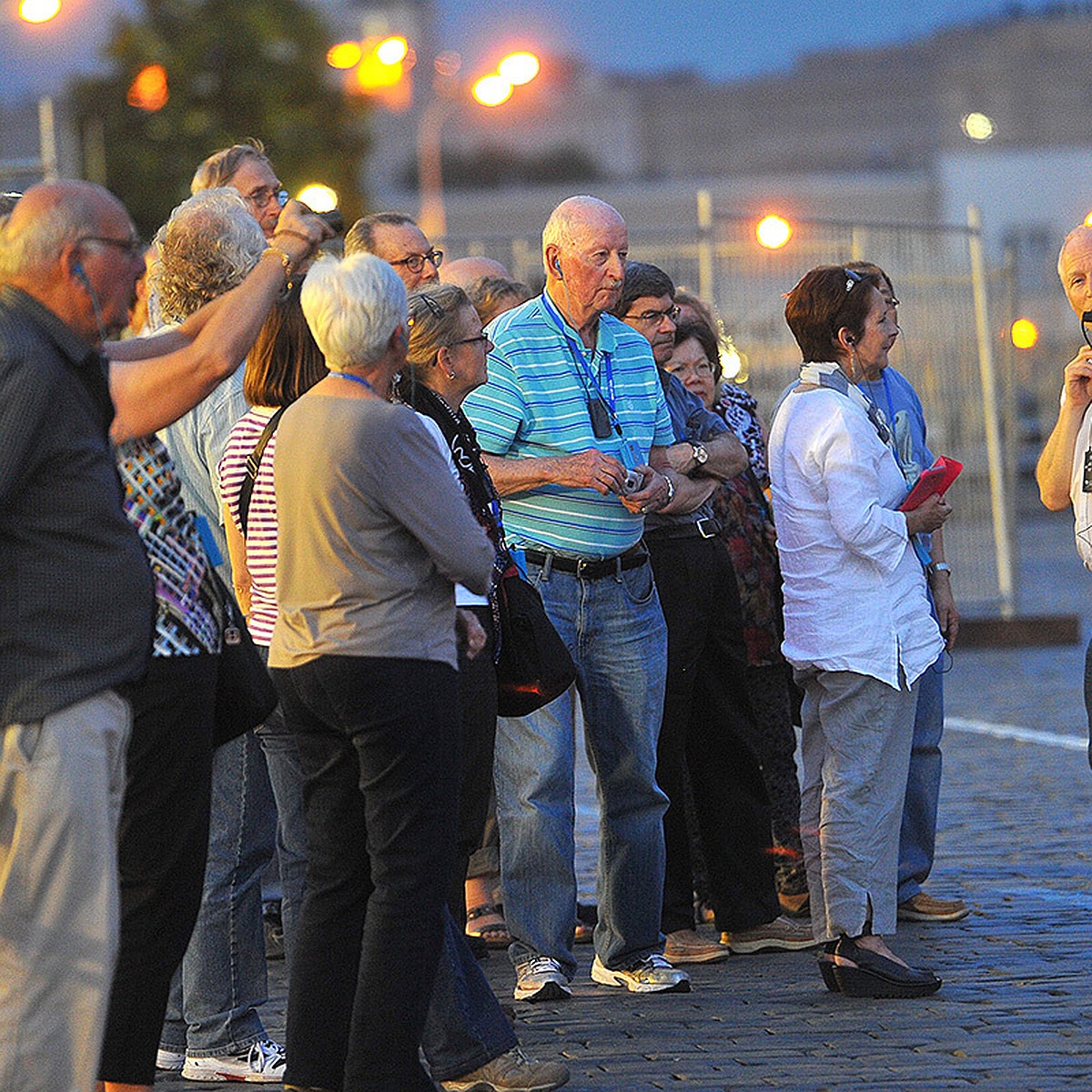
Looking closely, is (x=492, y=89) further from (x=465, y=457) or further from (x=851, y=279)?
(x=465, y=457)

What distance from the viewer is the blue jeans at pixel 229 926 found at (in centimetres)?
580

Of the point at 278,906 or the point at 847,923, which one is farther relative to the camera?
the point at 278,906

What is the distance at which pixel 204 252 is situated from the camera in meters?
5.87

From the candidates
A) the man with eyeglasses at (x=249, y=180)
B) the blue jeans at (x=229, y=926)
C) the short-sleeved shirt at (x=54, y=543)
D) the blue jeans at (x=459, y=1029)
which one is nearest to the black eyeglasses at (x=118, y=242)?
the short-sleeved shirt at (x=54, y=543)

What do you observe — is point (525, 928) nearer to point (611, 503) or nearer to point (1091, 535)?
point (611, 503)

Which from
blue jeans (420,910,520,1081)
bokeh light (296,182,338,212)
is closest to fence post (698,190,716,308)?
bokeh light (296,182,338,212)

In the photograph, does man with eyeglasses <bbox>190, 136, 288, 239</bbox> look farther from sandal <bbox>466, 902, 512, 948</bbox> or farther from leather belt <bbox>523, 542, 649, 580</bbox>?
sandal <bbox>466, 902, 512, 948</bbox>

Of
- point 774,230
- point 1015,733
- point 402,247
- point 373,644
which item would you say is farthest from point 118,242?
point 774,230

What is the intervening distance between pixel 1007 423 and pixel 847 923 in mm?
10459

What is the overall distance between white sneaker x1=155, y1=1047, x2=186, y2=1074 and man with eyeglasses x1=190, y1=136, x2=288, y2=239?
272 cm

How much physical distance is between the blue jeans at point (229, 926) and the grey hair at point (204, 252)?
4.00ft

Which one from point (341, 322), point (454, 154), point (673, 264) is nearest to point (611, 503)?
point (341, 322)

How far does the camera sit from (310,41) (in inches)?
1705

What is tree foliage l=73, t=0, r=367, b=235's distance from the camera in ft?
139
